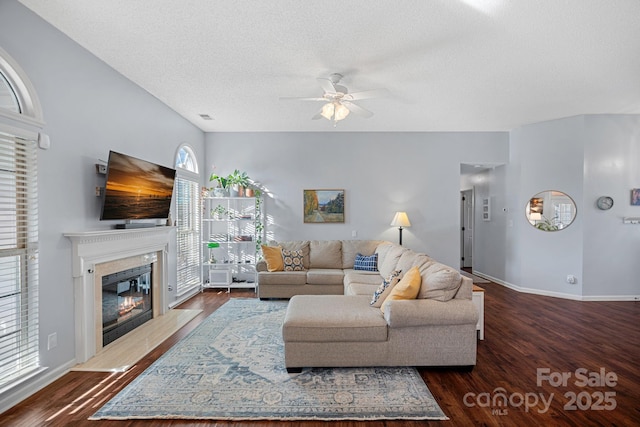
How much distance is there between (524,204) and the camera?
5395 mm

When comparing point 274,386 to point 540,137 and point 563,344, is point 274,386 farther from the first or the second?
point 540,137

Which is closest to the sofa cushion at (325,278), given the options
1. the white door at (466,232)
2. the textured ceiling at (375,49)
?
the textured ceiling at (375,49)

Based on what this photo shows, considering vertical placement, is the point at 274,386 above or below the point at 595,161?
below

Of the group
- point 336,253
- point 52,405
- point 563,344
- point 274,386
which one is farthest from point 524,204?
point 52,405

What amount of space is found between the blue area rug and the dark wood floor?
3.0 inches

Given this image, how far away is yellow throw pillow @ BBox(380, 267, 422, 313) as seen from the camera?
273 centimetres

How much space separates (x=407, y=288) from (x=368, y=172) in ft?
11.2

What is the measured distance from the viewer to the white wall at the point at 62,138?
2.38 m

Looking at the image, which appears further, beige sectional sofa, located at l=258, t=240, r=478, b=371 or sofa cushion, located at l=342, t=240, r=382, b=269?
sofa cushion, located at l=342, t=240, r=382, b=269

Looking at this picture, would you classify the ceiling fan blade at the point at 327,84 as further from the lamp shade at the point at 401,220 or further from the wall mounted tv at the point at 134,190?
the lamp shade at the point at 401,220

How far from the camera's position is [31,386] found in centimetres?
234

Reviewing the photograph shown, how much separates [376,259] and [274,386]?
2.97m

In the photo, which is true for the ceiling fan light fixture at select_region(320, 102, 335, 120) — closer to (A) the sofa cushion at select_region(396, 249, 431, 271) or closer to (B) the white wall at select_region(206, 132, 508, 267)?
(A) the sofa cushion at select_region(396, 249, 431, 271)

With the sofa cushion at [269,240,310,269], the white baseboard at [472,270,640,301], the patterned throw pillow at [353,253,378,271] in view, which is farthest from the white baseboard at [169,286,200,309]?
the white baseboard at [472,270,640,301]
